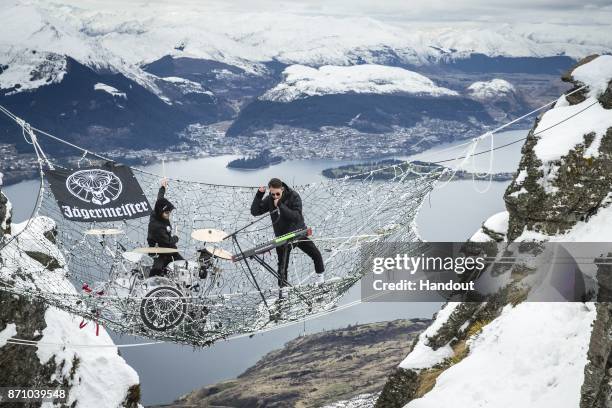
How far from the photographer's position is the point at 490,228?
9.75m

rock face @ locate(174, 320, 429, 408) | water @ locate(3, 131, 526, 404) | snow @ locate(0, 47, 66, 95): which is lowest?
→ rock face @ locate(174, 320, 429, 408)

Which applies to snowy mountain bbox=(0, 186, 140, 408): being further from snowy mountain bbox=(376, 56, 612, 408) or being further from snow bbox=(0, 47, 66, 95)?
snow bbox=(0, 47, 66, 95)

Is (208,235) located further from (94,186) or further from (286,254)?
(94,186)

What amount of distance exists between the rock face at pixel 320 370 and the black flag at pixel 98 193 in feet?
146

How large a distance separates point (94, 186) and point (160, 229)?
1575mm

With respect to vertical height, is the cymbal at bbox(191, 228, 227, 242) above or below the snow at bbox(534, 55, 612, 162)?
below

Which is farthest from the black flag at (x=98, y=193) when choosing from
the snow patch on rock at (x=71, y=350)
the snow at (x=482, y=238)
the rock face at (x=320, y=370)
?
the rock face at (x=320, y=370)

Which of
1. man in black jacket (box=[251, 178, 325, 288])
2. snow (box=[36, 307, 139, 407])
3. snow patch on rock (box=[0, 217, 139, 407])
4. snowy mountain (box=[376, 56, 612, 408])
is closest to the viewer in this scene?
snowy mountain (box=[376, 56, 612, 408])

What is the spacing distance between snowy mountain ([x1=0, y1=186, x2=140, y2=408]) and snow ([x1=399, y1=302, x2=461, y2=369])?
5.01 metres

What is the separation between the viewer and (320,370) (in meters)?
72.2

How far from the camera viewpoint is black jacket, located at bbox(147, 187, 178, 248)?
26.3ft

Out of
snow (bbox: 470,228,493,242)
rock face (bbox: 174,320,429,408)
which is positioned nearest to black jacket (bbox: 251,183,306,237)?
snow (bbox: 470,228,493,242)

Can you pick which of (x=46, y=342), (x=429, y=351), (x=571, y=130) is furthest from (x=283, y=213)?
(x=46, y=342)

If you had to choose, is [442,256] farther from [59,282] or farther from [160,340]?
[59,282]
